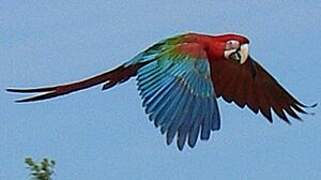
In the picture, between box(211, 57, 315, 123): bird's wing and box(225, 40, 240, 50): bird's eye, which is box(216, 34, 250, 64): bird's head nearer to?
box(225, 40, 240, 50): bird's eye

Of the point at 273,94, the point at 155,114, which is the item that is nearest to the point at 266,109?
the point at 273,94

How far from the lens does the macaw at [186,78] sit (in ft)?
13.4

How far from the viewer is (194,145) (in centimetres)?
378

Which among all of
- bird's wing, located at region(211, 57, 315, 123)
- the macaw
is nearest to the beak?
the macaw

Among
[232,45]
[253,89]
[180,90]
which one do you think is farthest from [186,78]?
[253,89]

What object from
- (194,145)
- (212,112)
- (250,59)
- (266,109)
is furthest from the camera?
(266,109)

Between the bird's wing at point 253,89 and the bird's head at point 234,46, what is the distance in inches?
5.6

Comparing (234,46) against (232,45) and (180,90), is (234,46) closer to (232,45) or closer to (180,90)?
(232,45)

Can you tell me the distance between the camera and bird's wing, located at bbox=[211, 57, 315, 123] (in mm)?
4578

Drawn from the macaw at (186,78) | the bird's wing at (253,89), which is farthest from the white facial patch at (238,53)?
the bird's wing at (253,89)

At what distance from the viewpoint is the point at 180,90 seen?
14.3 feet

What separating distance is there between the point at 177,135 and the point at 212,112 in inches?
16.2

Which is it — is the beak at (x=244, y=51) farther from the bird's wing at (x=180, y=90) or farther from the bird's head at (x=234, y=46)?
Answer: the bird's wing at (x=180, y=90)

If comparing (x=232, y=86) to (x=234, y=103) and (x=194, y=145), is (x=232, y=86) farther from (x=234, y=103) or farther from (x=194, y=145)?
(x=194, y=145)
